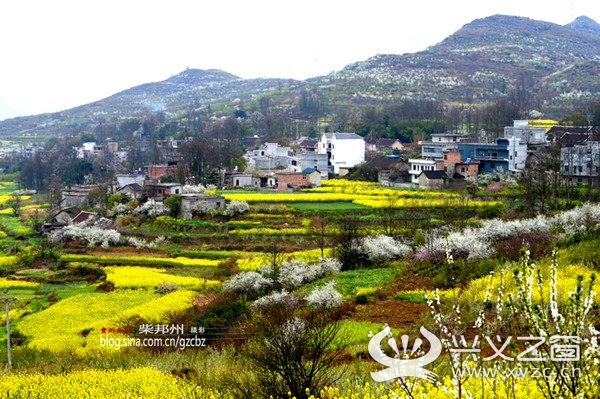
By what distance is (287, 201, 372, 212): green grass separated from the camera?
36.3 meters

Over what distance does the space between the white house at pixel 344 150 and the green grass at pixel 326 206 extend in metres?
14.6

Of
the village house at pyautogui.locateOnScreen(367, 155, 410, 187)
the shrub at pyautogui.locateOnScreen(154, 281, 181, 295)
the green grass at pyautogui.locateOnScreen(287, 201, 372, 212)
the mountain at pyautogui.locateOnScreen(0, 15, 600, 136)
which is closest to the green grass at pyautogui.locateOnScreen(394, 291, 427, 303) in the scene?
the shrub at pyautogui.locateOnScreen(154, 281, 181, 295)

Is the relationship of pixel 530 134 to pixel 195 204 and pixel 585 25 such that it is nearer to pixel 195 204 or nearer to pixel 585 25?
pixel 195 204

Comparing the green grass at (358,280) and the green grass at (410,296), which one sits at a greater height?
the green grass at (410,296)

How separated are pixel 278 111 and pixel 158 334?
257 ft

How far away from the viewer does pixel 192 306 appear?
63.4ft

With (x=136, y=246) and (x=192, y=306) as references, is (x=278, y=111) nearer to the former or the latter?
(x=136, y=246)

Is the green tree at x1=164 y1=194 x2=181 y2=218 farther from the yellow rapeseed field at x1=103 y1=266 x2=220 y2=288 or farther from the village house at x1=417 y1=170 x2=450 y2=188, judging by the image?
the village house at x1=417 y1=170 x2=450 y2=188

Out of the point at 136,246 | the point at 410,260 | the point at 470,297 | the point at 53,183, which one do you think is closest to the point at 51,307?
the point at 136,246

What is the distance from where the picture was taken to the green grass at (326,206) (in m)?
36.3

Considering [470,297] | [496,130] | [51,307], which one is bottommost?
[51,307]

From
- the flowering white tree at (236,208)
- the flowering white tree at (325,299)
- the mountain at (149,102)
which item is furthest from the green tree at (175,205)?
the mountain at (149,102)

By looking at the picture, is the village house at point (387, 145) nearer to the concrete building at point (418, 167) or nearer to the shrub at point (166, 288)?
the concrete building at point (418, 167)

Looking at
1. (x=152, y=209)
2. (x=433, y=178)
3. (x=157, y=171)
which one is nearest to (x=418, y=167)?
(x=433, y=178)
